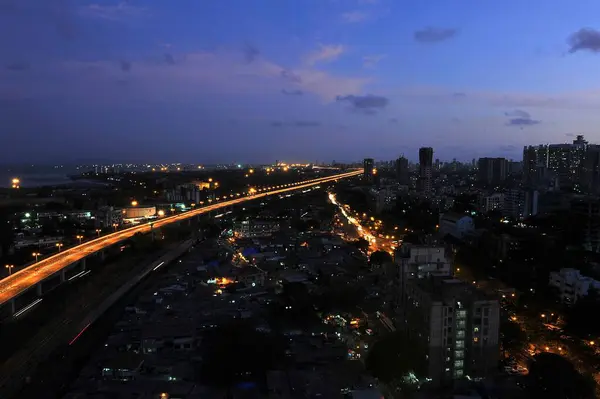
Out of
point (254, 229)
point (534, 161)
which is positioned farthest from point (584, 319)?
point (534, 161)

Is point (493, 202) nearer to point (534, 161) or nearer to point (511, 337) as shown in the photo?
point (534, 161)

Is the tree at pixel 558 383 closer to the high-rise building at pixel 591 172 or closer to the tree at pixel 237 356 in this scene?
the tree at pixel 237 356

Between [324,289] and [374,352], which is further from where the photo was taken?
[324,289]

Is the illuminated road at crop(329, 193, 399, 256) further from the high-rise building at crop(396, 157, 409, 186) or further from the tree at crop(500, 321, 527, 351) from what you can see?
the high-rise building at crop(396, 157, 409, 186)

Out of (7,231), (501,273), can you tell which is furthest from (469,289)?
(7,231)

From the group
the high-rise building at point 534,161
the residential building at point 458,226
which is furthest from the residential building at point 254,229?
the high-rise building at point 534,161

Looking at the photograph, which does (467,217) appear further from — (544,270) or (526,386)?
(526,386)
